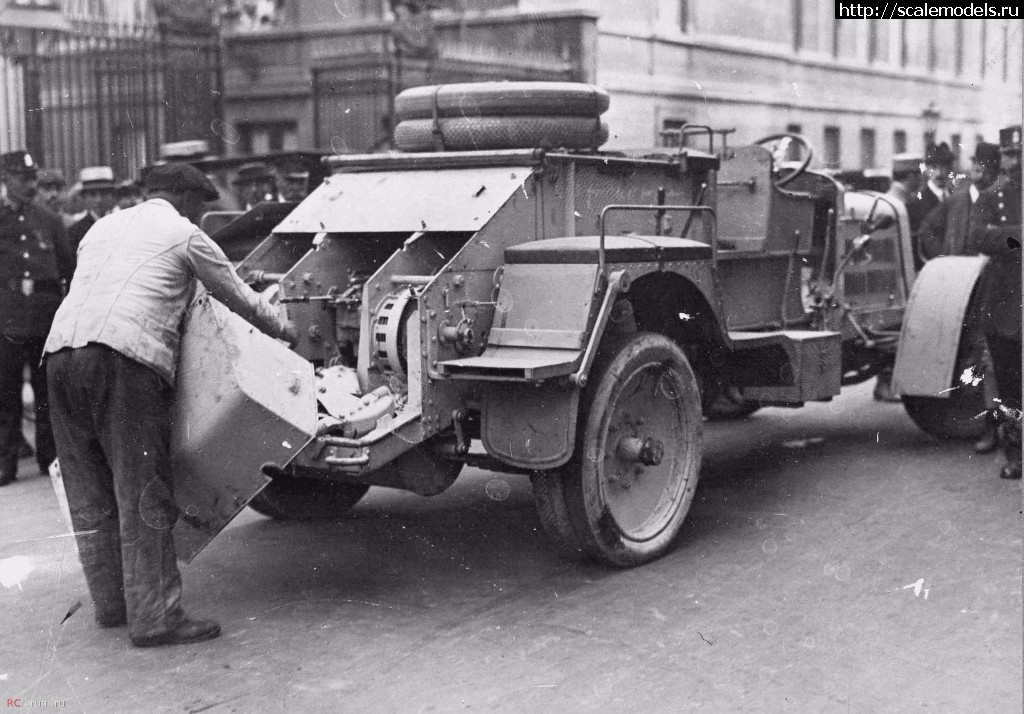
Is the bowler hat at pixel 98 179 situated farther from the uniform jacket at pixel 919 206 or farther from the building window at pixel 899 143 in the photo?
the building window at pixel 899 143

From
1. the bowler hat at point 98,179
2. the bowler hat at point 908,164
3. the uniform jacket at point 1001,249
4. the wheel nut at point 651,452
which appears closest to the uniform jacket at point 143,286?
the wheel nut at point 651,452

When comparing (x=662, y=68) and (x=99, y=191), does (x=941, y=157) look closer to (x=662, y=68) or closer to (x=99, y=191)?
(x=662, y=68)

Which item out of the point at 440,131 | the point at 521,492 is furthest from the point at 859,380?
the point at 440,131

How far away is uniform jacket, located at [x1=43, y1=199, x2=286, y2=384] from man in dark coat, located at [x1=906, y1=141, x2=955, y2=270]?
26.3 feet

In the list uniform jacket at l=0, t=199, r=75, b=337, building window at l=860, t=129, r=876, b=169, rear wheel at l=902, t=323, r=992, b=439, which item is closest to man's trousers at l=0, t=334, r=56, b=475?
uniform jacket at l=0, t=199, r=75, b=337

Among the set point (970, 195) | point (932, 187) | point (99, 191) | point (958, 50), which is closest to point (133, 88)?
point (99, 191)

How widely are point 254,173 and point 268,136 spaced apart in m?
7.92

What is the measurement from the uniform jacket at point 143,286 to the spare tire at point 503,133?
65.9 inches

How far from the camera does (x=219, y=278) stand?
4957 mm

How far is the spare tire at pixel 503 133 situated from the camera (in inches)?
241

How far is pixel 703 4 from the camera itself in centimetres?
1398

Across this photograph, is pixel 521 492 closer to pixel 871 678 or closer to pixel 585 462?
pixel 585 462

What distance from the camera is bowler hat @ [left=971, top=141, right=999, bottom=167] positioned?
8.23 m

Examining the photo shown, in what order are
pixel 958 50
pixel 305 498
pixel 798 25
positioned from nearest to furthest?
1. pixel 305 498
2. pixel 798 25
3. pixel 958 50
